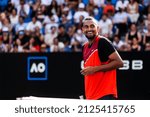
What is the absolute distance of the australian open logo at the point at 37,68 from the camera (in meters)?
12.8

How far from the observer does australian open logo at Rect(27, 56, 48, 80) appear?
12.8m

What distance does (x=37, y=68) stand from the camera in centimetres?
1286

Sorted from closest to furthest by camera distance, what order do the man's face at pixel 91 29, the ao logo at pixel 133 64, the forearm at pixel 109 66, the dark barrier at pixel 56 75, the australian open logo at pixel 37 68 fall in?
the forearm at pixel 109 66
the man's face at pixel 91 29
the ao logo at pixel 133 64
the dark barrier at pixel 56 75
the australian open logo at pixel 37 68

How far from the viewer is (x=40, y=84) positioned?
12922 mm

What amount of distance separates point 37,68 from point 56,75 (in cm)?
47

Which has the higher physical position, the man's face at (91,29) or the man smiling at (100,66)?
the man's face at (91,29)

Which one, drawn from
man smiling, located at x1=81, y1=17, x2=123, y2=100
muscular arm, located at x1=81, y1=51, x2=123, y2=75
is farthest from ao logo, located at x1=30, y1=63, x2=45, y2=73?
muscular arm, located at x1=81, y1=51, x2=123, y2=75

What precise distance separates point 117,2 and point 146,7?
89 centimetres

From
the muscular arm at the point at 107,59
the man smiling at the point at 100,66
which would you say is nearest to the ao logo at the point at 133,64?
the man smiling at the point at 100,66

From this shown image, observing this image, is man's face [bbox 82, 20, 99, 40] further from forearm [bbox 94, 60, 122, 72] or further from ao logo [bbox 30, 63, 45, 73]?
ao logo [bbox 30, 63, 45, 73]

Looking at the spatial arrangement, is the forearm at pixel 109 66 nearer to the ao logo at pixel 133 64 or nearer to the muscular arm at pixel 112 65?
the muscular arm at pixel 112 65

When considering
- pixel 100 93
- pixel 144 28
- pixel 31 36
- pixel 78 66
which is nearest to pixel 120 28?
pixel 144 28

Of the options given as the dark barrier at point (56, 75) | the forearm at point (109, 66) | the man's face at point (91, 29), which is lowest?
the dark barrier at point (56, 75)

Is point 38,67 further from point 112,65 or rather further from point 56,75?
point 112,65
